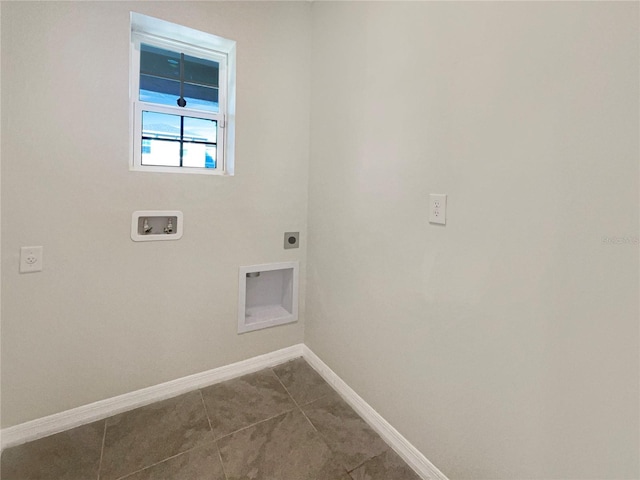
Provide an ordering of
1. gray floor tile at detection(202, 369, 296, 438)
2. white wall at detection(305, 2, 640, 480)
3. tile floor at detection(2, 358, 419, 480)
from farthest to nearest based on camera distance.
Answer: gray floor tile at detection(202, 369, 296, 438) → tile floor at detection(2, 358, 419, 480) → white wall at detection(305, 2, 640, 480)

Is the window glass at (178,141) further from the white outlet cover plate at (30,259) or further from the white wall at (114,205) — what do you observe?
the white outlet cover plate at (30,259)

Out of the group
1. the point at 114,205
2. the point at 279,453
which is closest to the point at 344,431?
the point at 279,453

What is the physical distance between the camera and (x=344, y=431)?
1.60 meters

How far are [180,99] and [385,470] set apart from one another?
2.25 metres

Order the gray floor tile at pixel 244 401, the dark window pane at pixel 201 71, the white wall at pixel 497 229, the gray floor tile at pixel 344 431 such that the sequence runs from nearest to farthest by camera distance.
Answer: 1. the white wall at pixel 497 229
2. the gray floor tile at pixel 344 431
3. the gray floor tile at pixel 244 401
4. the dark window pane at pixel 201 71

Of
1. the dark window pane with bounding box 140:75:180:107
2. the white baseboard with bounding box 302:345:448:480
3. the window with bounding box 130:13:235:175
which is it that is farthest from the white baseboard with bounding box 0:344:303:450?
the dark window pane with bounding box 140:75:180:107

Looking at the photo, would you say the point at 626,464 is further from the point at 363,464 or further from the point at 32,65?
the point at 32,65

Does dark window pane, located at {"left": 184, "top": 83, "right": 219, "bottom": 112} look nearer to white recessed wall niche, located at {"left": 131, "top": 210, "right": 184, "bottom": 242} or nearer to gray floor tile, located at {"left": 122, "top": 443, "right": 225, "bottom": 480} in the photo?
white recessed wall niche, located at {"left": 131, "top": 210, "right": 184, "bottom": 242}

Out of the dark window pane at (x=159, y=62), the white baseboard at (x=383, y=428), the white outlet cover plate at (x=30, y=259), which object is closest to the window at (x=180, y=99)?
the dark window pane at (x=159, y=62)

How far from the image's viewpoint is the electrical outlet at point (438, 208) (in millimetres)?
1242

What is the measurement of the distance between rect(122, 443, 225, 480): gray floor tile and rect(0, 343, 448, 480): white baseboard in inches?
18.8

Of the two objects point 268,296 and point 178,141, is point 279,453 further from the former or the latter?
point 178,141

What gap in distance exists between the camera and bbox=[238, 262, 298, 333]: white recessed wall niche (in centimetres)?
206

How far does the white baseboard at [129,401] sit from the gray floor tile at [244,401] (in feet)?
0.20
